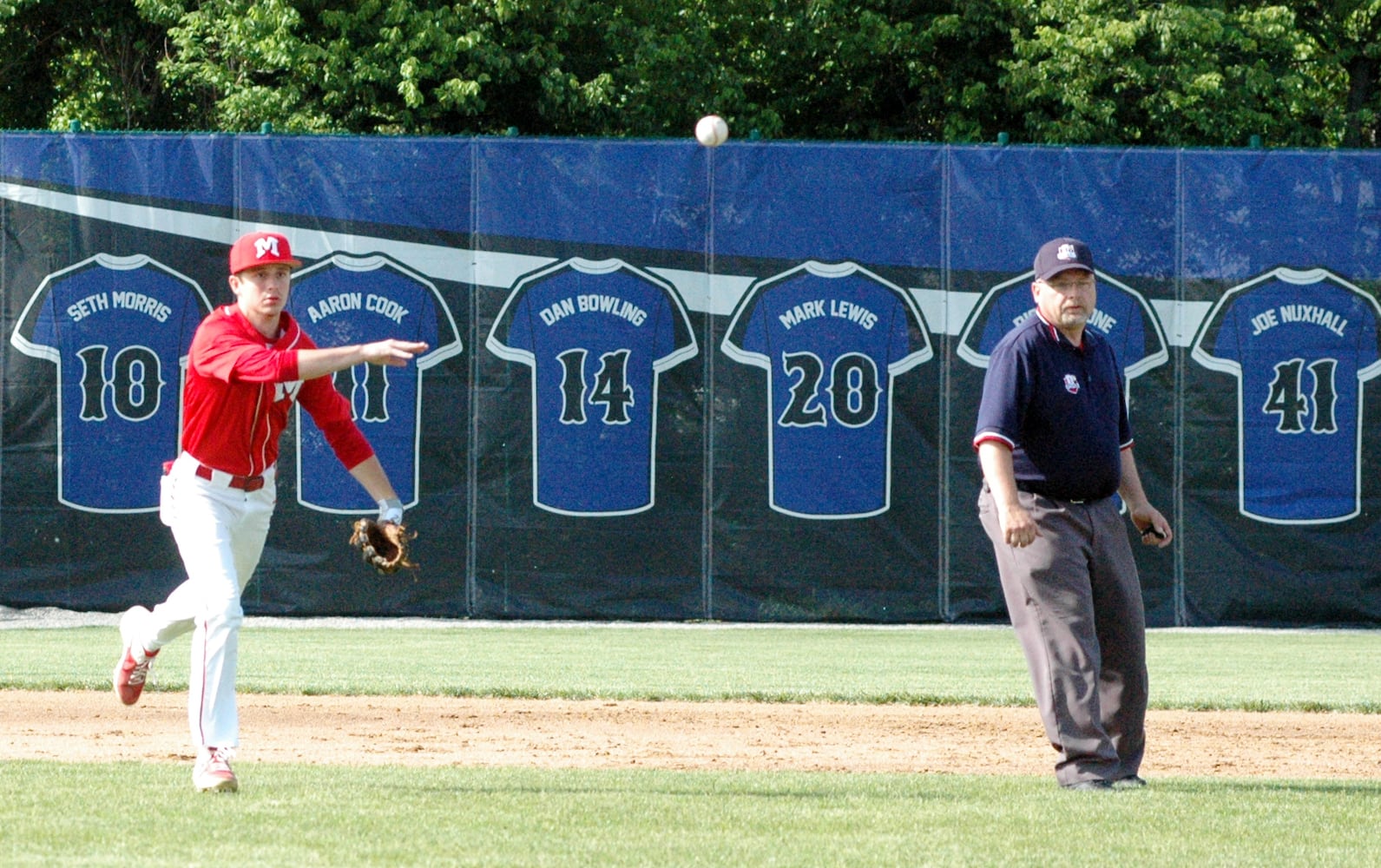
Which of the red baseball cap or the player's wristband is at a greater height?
the red baseball cap

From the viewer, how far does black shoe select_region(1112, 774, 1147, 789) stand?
225 inches

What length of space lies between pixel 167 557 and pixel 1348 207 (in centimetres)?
971

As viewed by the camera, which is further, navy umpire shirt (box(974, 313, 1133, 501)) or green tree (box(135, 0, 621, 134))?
green tree (box(135, 0, 621, 134))

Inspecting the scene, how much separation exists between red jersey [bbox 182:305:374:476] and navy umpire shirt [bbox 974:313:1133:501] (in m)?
2.23

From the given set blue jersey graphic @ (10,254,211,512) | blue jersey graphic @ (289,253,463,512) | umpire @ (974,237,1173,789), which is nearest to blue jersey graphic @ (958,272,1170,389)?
blue jersey graphic @ (289,253,463,512)

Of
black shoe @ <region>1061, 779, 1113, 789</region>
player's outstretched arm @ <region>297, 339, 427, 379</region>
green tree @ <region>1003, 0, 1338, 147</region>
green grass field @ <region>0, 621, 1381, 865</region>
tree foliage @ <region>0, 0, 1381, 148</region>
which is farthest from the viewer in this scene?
green tree @ <region>1003, 0, 1338, 147</region>

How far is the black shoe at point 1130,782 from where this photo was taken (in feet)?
18.7

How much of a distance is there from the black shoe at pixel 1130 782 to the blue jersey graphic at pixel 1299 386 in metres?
8.39

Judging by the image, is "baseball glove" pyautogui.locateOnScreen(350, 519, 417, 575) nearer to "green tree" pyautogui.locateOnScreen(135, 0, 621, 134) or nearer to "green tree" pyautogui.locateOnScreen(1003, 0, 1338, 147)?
"green tree" pyautogui.locateOnScreen(135, 0, 621, 134)

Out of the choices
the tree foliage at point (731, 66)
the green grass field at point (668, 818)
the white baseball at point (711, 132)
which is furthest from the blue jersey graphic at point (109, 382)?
the green grass field at point (668, 818)

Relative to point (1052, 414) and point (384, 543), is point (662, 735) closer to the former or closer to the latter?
point (384, 543)

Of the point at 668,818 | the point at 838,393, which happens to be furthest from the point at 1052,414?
the point at 838,393

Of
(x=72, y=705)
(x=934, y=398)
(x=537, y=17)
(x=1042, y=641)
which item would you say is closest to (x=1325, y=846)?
(x=1042, y=641)

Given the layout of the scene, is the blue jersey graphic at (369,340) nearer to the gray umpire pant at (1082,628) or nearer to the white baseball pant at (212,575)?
the white baseball pant at (212,575)
